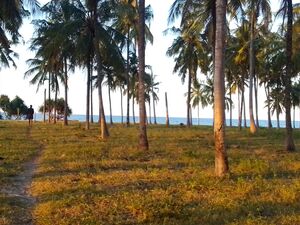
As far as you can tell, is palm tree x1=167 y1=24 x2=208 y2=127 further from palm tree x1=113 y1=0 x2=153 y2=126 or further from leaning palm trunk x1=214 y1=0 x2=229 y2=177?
leaning palm trunk x1=214 y1=0 x2=229 y2=177

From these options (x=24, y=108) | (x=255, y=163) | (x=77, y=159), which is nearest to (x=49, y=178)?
(x=77, y=159)

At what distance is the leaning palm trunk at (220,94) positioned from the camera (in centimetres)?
1161

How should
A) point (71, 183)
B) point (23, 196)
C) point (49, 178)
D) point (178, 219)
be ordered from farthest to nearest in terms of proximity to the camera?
point (49, 178)
point (71, 183)
point (23, 196)
point (178, 219)

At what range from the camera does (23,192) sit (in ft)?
33.5

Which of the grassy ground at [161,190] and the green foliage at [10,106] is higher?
the green foliage at [10,106]

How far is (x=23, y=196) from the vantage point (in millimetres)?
9766

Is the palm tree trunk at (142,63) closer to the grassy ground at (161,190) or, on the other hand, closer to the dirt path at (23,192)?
the grassy ground at (161,190)

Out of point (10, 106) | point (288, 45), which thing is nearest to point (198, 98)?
point (10, 106)

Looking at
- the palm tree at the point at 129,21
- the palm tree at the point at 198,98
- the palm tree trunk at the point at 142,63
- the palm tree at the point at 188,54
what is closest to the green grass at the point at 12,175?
the palm tree trunk at the point at 142,63

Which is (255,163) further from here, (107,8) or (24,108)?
(24,108)

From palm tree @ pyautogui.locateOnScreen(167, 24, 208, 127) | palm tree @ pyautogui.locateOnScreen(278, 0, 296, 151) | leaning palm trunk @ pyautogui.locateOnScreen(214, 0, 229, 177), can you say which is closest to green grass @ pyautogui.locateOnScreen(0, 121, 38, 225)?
leaning palm trunk @ pyautogui.locateOnScreen(214, 0, 229, 177)

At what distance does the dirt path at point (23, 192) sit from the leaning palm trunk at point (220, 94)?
4.88 meters

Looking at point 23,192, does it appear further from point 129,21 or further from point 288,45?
point 129,21

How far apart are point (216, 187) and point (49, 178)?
4341 mm
